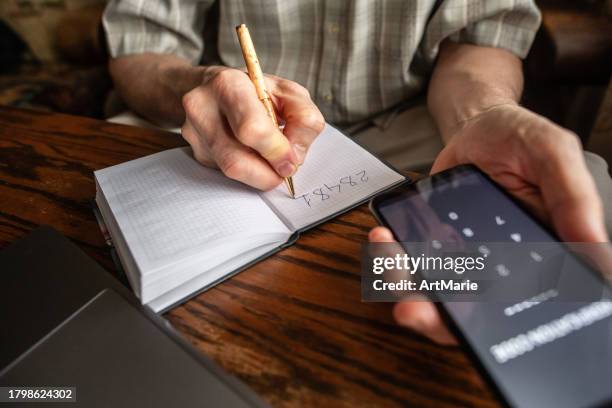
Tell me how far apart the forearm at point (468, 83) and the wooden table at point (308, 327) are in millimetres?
264

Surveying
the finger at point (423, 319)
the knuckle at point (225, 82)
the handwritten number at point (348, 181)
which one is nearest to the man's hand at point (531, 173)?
the finger at point (423, 319)

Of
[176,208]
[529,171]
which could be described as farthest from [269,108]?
[529,171]

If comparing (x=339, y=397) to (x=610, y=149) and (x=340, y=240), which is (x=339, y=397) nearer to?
(x=340, y=240)

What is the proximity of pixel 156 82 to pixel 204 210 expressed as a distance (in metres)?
0.40

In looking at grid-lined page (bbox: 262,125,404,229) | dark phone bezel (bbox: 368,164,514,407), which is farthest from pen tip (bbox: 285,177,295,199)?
dark phone bezel (bbox: 368,164,514,407)

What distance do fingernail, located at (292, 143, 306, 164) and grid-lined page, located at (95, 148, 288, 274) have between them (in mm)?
62

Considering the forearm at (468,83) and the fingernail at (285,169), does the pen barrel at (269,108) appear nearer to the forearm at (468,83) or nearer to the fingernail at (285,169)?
the fingernail at (285,169)

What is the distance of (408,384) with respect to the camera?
0.28m

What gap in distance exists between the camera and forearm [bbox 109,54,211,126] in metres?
0.63

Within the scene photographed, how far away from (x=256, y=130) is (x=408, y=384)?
0.84 feet

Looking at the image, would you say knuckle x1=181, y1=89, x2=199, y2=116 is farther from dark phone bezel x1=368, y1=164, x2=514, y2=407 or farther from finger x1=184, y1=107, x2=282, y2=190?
dark phone bezel x1=368, y1=164, x2=514, y2=407

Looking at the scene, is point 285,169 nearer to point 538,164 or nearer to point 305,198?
point 305,198

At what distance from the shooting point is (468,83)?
60 centimetres

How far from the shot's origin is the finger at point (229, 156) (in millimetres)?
414
